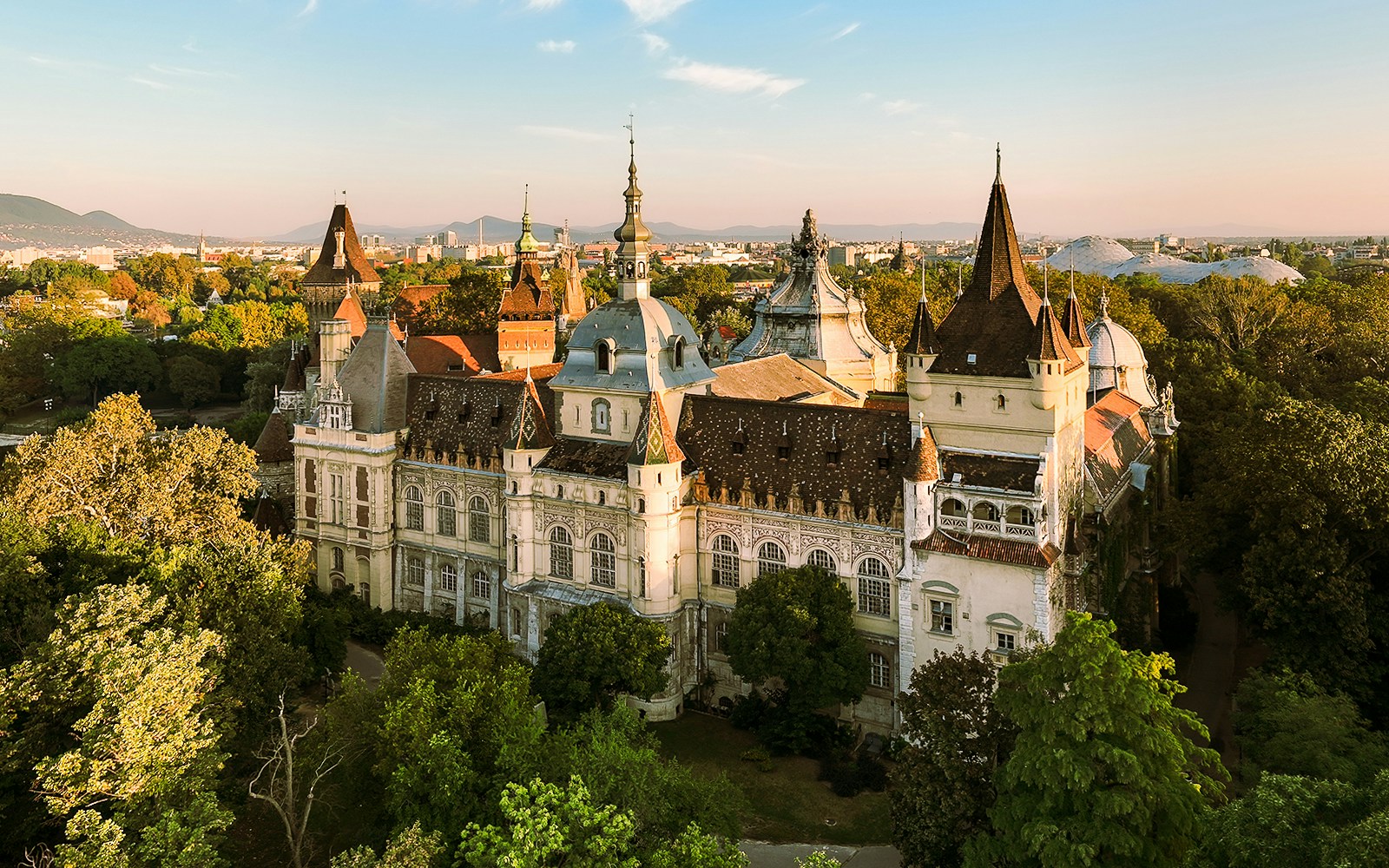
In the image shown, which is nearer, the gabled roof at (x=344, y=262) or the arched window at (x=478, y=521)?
the arched window at (x=478, y=521)

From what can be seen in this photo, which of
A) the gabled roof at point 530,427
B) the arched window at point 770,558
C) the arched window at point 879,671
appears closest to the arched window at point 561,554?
the gabled roof at point 530,427

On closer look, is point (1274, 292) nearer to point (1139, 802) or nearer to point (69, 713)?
point (1139, 802)

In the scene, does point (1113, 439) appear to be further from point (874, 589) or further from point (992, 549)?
point (874, 589)

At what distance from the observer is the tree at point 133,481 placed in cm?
5131

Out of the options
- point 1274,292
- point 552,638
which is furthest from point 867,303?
point 552,638

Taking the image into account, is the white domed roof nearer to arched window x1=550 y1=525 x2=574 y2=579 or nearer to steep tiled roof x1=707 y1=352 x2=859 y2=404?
steep tiled roof x1=707 y1=352 x2=859 y2=404

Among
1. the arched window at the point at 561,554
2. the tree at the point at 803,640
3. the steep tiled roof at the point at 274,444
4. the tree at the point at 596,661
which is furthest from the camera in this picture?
the steep tiled roof at the point at 274,444

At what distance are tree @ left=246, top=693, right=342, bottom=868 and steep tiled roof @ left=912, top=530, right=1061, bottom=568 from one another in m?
23.2

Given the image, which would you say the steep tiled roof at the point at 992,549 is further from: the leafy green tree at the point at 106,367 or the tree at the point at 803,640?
the leafy green tree at the point at 106,367

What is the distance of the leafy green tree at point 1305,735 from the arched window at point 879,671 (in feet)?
42.7

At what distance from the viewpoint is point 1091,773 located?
1006 inches

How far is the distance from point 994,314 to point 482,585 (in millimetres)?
29722

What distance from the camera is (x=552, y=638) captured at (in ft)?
144

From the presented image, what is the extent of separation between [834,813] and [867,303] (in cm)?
6799
